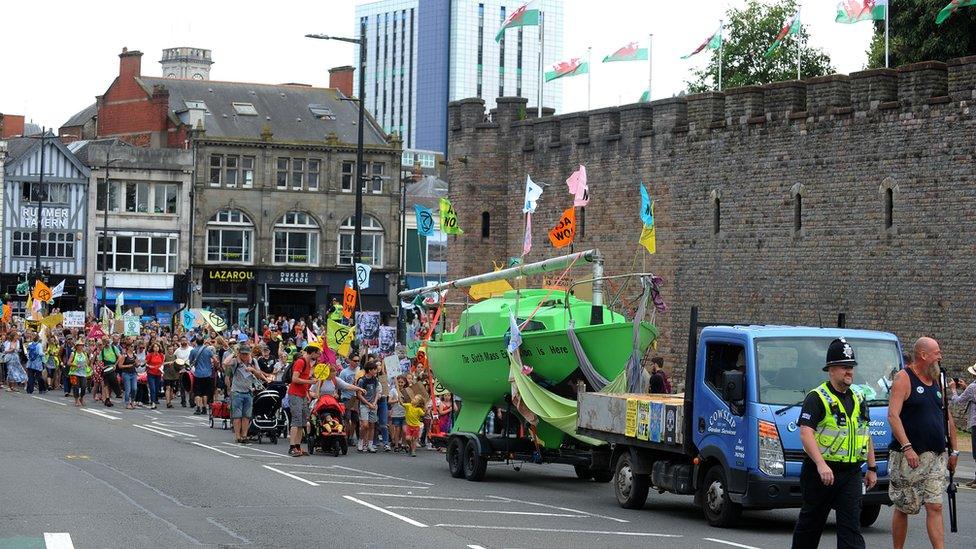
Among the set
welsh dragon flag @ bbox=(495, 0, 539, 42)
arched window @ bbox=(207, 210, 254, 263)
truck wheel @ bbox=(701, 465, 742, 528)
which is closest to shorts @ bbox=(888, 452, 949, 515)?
truck wheel @ bbox=(701, 465, 742, 528)

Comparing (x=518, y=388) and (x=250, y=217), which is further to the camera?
(x=250, y=217)

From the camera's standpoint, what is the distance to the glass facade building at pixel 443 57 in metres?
155

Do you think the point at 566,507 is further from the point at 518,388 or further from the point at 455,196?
the point at 455,196

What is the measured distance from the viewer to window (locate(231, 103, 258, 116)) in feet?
261

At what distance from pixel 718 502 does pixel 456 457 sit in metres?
6.38

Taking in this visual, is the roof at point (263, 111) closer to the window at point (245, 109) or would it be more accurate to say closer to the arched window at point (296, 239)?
the window at point (245, 109)

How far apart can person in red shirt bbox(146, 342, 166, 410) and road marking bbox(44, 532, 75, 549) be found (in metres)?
22.7

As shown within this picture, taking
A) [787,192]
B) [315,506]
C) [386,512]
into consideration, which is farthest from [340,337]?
[386,512]

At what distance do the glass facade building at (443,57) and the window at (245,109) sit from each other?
7084cm

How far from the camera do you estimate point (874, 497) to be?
588 inches

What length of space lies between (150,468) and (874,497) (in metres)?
9.47

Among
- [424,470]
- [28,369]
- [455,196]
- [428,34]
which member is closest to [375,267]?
[455,196]

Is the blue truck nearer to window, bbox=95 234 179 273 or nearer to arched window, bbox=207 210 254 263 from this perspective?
arched window, bbox=207 210 254 263

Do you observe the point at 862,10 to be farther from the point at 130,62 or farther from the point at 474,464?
the point at 130,62
